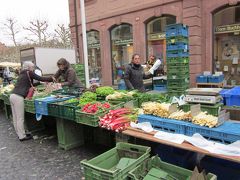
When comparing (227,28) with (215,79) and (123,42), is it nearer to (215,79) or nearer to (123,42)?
(215,79)

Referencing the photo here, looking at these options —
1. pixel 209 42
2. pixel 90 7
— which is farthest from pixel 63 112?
pixel 90 7

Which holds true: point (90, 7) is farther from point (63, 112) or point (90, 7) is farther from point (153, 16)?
point (63, 112)

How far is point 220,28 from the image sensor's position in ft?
32.3

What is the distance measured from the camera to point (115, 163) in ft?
11.4

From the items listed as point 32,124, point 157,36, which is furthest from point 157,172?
point 157,36

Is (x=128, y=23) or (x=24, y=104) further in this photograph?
(x=128, y=23)

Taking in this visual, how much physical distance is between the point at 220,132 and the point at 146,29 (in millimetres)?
9879

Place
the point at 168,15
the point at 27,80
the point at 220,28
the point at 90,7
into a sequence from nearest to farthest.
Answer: the point at 27,80 < the point at 220,28 < the point at 168,15 < the point at 90,7

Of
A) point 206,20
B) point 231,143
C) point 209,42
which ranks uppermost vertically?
point 206,20

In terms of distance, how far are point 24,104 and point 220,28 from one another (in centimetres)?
793

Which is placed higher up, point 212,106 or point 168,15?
point 168,15

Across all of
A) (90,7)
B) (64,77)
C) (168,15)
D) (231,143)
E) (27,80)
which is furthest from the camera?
(90,7)

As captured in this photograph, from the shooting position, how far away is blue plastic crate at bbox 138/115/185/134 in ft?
10.8

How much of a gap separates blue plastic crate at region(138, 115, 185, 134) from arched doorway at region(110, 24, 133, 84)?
9794 mm
